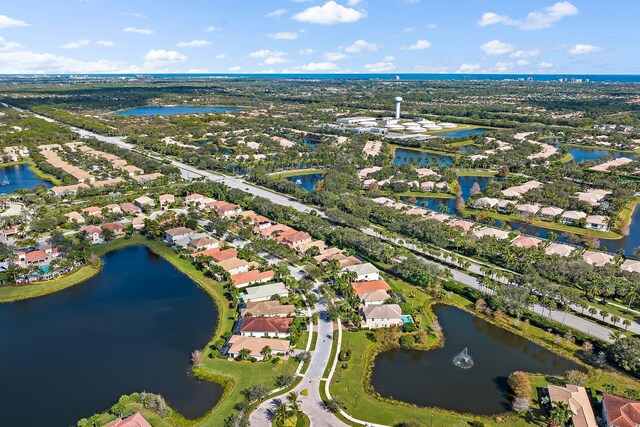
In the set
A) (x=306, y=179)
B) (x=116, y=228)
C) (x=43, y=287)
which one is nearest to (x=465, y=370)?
(x=43, y=287)

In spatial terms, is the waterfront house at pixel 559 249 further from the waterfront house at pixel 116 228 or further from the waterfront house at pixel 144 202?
the waterfront house at pixel 144 202

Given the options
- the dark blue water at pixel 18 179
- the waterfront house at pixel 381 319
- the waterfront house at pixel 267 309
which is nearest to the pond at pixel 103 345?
the waterfront house at pixel 267 309

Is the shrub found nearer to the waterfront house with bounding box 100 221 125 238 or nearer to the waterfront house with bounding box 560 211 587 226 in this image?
the waterfront house with bounding box 100 221 125 238

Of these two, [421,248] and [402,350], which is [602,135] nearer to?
[421,248]

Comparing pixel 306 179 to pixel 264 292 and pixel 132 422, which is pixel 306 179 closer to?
pixel 264 292

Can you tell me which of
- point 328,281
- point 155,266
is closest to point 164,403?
point 328,281

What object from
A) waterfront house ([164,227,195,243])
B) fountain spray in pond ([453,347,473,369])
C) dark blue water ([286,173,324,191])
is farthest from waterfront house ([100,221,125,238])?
fountain spray in pond ([453,347,473,369])
